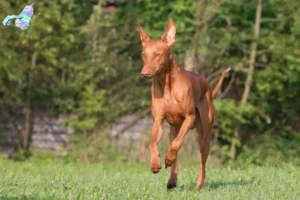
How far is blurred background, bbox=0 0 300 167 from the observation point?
63.5ft

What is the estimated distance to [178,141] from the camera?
939 centimetres

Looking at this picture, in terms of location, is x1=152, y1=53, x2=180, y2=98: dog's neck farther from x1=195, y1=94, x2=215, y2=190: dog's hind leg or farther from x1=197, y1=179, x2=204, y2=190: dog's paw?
x1=197, y1=179, x2=204, y2=190: dog's paw

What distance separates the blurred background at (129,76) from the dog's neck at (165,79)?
9.08 meters

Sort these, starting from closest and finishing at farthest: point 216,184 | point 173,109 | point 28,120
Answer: point 173,109
point 216,184
point 28,120

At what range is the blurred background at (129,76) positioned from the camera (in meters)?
19.4

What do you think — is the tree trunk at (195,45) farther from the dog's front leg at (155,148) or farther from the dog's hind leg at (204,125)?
the dog's front leg at (155,148)

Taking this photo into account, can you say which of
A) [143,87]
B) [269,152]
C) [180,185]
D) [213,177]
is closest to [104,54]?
[143,87]

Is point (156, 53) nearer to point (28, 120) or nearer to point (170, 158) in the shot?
point (170, 158)

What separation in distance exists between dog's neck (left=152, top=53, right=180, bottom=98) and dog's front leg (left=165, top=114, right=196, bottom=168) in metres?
0.35

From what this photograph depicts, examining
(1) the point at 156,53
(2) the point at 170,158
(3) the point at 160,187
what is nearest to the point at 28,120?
(3) the point at 160,187

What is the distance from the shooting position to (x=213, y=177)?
40.4 feet

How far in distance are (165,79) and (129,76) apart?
35.3 feet

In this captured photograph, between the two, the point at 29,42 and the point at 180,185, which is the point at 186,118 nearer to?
the point at 180,185

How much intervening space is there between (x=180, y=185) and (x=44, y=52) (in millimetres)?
9462
